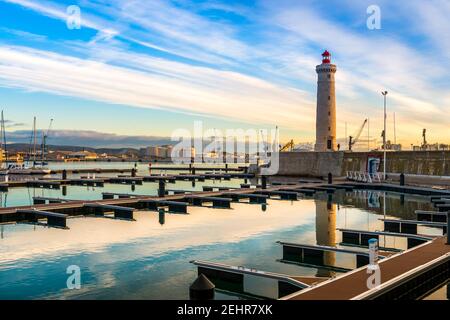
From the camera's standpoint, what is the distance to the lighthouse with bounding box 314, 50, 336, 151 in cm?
7012

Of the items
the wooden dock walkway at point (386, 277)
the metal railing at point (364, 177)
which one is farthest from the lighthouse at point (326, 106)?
the wooden dock walkway at point (386, 277)

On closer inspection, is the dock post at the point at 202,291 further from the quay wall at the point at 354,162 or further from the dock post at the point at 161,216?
the quay wall at the point at 354,162

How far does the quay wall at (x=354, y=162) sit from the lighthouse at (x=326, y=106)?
283cm

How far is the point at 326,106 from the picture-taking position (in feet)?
230

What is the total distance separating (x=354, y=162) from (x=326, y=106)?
10.0 meters

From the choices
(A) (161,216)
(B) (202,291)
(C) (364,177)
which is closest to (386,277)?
(B) (202,291)

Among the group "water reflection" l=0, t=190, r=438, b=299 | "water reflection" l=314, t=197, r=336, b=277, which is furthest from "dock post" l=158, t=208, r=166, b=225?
"water reflection" l=314, t=197, r=336, b=277

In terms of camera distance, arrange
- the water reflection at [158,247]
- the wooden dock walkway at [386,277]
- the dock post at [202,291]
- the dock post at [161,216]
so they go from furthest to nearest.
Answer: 1. the dock post at [161,216]
2. the water reflection at [158,247]
3. the wooden dock walkway at [386,277]
4. the dock post at [202,291]

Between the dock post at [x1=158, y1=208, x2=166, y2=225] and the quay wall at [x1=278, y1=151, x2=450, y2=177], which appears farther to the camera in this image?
the quay wall at [x1=278, y1=151, x2=450, y2=177]

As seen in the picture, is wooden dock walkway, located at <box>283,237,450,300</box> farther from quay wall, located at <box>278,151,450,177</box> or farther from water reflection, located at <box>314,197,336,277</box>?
quay wall, located at <box>278,151,450,177</box>

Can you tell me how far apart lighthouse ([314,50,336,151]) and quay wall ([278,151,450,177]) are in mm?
2826

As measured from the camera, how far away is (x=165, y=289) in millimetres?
14102

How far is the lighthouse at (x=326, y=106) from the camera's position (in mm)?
70125
